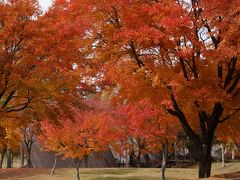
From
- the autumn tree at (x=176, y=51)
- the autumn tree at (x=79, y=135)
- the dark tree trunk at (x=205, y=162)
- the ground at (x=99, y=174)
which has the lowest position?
the ground at (x=99, y=174)

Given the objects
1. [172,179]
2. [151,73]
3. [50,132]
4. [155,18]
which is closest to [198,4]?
[155,18]

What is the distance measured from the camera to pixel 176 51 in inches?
574

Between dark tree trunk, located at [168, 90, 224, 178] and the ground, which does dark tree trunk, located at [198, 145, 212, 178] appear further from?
the ground

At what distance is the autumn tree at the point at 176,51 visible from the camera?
44.4 feet

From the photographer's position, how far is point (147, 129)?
1101 inches

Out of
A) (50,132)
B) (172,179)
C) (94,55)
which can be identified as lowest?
(172,179)

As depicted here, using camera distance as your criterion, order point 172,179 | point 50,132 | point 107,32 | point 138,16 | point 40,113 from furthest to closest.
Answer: point 172,179, point 50,132, point 40,113, point 107,32, point 138,16

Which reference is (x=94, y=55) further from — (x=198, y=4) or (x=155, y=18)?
(x=198, y=4)

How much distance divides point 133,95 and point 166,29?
12.5ft

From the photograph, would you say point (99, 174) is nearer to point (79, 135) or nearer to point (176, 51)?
point (79, 135)

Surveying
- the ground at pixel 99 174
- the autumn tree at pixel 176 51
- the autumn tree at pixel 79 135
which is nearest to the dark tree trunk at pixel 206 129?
the autumn tree at pixel 176 51

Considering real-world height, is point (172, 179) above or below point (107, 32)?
below

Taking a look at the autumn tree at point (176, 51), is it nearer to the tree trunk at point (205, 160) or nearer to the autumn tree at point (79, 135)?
the tree trunk at point (205, 160)

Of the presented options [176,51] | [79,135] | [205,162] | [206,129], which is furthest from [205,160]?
[79,135]
